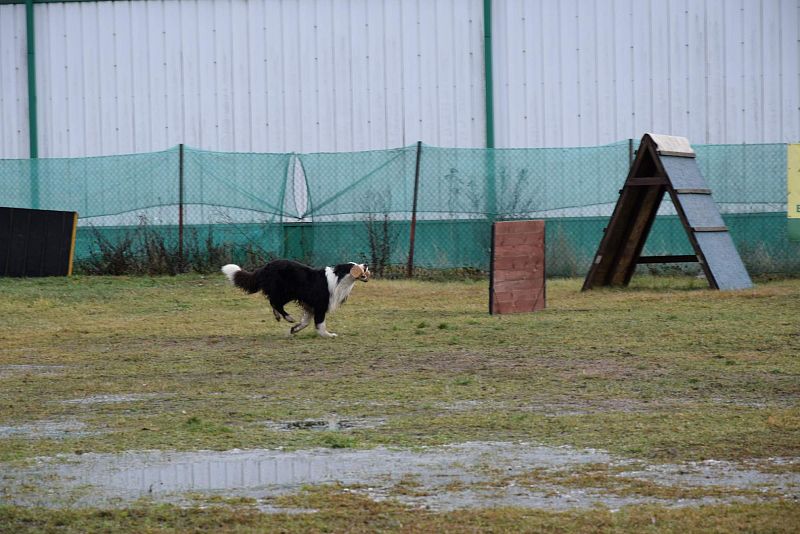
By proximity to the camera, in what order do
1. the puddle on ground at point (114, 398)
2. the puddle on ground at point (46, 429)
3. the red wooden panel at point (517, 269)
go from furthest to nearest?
1. the red wooden panel at point (517, 269)
2. the puddle on ground at point (114, 398)
3. the puddle on ground at point (46, 429)

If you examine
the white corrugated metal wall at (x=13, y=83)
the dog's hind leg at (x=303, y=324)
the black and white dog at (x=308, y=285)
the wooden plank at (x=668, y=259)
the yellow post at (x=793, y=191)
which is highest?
the white corrugated metal wall at (x=13, y=83)

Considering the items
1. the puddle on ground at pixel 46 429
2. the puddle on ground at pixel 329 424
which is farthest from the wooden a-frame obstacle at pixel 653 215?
the puddle on ground at pixel 46 429

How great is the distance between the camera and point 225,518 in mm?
4934

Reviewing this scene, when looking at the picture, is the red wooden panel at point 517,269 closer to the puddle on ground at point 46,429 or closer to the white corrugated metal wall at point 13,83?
the puddle on ground at point 46,429

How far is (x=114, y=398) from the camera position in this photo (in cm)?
830

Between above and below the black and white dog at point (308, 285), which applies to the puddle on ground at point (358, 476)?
below

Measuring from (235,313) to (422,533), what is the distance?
999 cm

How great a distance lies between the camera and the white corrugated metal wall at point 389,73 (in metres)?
22.5

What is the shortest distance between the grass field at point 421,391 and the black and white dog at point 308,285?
282 millimetres

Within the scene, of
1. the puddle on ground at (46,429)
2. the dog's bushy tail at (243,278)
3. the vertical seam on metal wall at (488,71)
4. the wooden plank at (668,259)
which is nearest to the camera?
the puddle on ground at (46,429)

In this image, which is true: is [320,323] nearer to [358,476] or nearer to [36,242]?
[358,476]

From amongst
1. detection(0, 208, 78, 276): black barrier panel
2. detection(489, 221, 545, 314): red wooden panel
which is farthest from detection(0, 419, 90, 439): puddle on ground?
detection(0, 208, 78, 276): black barrier panel

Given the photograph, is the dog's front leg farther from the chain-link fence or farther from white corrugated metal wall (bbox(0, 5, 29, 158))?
white corrugated metal wall (bbox(0, 5, 29, 158))

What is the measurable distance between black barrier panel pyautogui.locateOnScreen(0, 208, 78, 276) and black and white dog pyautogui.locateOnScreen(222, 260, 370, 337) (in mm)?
7576
